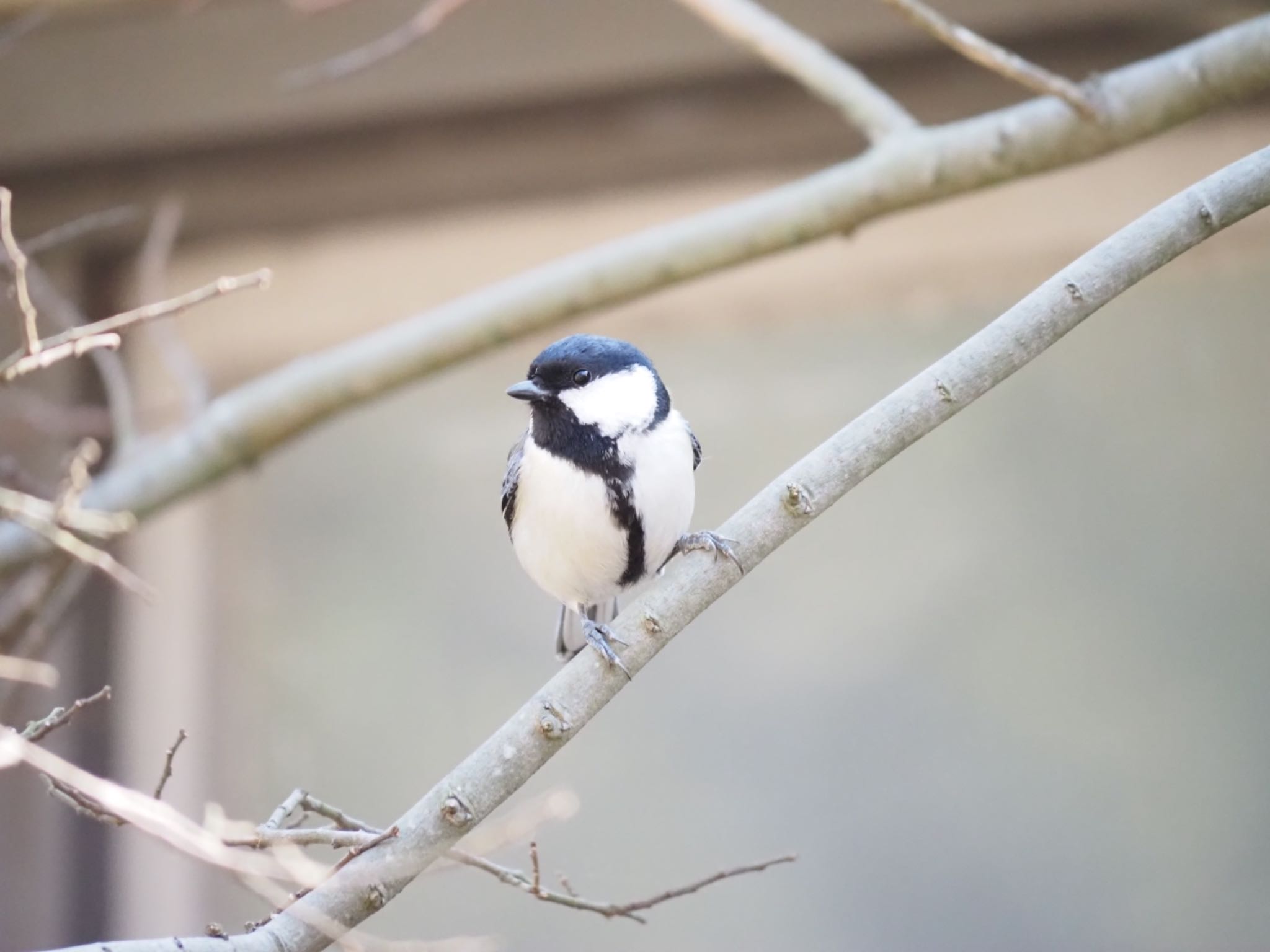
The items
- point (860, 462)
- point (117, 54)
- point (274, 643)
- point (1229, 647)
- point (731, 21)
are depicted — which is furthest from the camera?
point (274, 643)

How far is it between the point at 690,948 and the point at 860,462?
7.48 ft

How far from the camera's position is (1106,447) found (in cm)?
318

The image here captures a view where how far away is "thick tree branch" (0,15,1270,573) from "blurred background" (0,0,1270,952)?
95 cm

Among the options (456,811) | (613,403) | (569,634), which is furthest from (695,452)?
(456,811)

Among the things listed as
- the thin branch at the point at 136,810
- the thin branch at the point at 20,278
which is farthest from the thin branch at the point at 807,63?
the thin branch at the point at 136,810

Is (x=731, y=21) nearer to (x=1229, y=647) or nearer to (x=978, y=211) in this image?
(x=978, y=211)

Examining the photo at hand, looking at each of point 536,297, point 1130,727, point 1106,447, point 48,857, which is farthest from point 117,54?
point 1130,727

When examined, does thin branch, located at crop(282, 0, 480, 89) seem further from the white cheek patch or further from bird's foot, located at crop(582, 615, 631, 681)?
bird's foot, located at crop(582, 615, 631, 681)

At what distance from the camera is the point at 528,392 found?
174 centimetres

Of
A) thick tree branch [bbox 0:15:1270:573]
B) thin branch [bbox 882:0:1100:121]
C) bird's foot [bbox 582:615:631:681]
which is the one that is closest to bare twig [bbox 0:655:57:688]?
bird's foot [bbox 582:615:631:681]

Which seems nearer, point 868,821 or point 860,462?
point 860,462

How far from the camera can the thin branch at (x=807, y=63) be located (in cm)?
206

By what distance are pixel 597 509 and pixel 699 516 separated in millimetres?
1501

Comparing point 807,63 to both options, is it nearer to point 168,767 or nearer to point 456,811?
point 456,811
